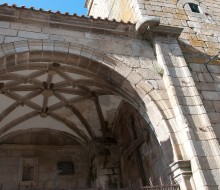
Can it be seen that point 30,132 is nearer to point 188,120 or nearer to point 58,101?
point 58,101

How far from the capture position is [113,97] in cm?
751

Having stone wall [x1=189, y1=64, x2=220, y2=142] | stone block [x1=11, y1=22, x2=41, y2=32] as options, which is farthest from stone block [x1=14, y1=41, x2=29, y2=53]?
stone wall [x1=189, y1=64, x2=220, y2=142]

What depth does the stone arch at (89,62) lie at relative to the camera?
491cm

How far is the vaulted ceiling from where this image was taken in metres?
6.43

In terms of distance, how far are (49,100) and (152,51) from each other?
327 centimetres

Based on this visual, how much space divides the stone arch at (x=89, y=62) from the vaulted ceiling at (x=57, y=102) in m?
0.43

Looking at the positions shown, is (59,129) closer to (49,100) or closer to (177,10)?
(49,100)

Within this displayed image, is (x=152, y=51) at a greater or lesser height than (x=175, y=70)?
greater

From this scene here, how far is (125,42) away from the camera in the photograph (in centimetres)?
580

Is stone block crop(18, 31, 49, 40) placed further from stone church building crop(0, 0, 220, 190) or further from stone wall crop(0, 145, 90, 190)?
stone wall crop(0, 145, 90, 190)

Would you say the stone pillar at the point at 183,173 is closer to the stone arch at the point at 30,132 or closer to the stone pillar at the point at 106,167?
the stone pillar at the point at 106,167

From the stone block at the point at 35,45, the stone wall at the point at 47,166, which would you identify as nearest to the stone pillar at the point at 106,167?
the stone wall at the point at 47,166

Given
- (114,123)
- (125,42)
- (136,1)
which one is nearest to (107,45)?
(125,42)

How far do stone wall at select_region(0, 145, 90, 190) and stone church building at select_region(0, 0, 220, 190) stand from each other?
0.03 meters
